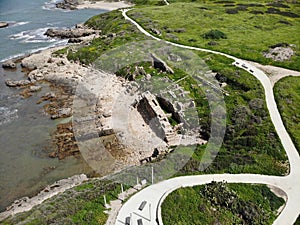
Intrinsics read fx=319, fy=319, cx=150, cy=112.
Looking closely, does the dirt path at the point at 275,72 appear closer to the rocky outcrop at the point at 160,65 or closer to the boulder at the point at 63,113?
the rocky outcrop at the point at 160,65

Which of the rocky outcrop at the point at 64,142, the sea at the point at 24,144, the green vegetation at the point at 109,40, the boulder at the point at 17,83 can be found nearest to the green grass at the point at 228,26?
the green vegetation at the point at 109,40

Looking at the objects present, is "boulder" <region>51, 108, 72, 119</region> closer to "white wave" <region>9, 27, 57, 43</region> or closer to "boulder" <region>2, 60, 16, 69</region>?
"boulder" <region>2, 60, 16, 69</region>

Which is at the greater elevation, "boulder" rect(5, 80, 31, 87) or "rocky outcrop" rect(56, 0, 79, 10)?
"rocky outcrop" rect(56, 0, 79, 10)

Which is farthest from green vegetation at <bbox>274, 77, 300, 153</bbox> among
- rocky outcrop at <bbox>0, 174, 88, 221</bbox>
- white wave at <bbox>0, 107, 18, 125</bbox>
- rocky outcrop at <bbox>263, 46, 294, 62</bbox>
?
white wave at <bbox>0, 107, 18, 125</bbox>

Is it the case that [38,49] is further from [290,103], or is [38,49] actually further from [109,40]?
[290,103]

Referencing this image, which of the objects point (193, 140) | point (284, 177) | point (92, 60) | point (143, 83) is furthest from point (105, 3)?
point (284, 177)
